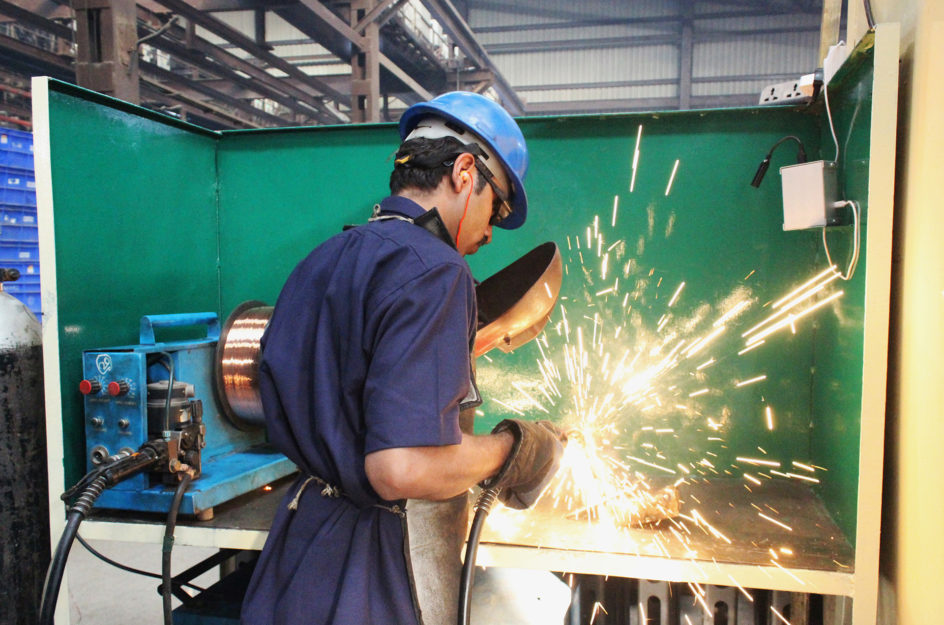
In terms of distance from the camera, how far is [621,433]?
7.89ft

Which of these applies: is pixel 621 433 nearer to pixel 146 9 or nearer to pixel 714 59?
pixel 146 9

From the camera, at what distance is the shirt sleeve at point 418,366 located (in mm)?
1113

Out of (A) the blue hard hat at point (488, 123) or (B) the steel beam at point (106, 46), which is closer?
(A) the blue hard hat at point (488, 123)

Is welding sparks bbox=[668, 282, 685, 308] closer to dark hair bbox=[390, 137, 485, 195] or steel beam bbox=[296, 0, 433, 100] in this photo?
dark hair bbox=[390, 137, 485, 195]

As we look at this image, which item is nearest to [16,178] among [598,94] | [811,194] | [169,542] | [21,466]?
[21,466]

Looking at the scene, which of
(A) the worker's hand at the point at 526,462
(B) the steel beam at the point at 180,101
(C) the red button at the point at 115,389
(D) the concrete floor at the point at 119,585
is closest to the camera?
(A) the worker's hand at the point at 526,462

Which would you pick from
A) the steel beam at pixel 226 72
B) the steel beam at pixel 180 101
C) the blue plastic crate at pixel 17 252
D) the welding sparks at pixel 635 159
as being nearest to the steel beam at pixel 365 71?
the steel beam at pixel 226 72

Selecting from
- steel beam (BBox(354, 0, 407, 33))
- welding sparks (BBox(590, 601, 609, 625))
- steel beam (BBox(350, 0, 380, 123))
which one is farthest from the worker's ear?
steel beam (BBox(354, 0, 407, 33))

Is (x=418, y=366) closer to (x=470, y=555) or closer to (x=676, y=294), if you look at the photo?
(x=470, y=555)

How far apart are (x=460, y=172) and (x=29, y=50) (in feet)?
15.8

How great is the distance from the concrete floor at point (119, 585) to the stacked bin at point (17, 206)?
1670 mm

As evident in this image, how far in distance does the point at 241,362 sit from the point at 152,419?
12.7 inches

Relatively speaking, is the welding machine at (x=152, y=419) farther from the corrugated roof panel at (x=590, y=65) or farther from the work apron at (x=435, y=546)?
the corrugated roof panel at (x=590, y=65)

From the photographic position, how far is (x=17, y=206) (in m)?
4.57
